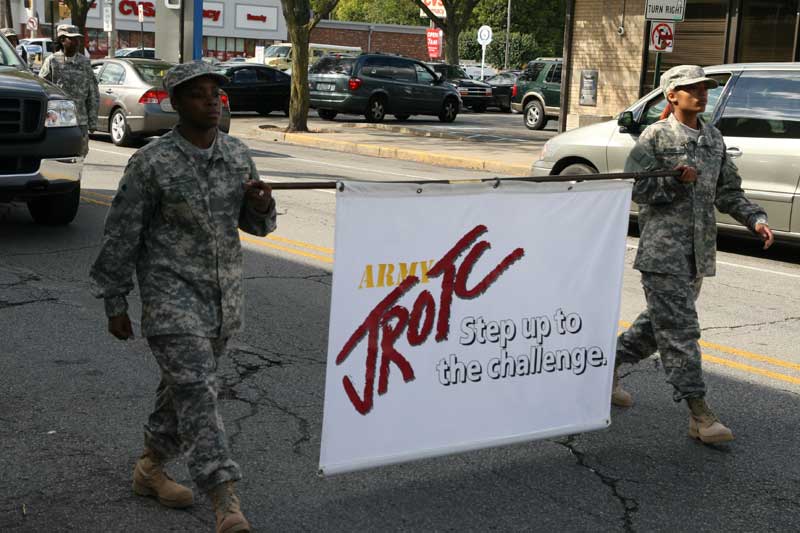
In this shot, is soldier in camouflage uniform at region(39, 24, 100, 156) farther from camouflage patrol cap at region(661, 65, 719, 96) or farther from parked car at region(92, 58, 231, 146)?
camouflage patrol cap at region(661, 65, 719, 96)

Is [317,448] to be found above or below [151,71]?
below

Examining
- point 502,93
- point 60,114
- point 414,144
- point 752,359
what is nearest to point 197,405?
point 752,359

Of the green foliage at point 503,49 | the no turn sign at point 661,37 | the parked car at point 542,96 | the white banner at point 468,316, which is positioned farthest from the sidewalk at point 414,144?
the green foliage at point 503,49

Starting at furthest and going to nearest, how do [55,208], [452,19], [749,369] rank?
[452,19] → [55,208] → [749,369]

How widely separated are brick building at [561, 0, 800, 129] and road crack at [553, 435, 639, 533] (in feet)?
56.6

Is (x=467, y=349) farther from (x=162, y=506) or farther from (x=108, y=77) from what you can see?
(x=108, y=77)

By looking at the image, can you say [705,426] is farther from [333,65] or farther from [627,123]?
[333,65]

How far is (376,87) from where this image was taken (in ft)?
89.9

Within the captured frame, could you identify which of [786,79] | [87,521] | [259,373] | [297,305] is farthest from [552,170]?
[87,521]

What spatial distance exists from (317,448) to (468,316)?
3.39ft

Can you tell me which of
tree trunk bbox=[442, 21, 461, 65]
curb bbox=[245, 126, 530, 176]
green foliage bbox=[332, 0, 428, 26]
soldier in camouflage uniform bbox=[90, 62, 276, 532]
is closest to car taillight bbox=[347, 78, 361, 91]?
curb bbox=[245, 126, 530, 176]

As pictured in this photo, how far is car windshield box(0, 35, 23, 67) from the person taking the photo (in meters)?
10.5

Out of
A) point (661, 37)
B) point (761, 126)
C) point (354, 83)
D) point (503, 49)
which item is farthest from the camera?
point (503, 49)

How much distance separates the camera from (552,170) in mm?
12000
